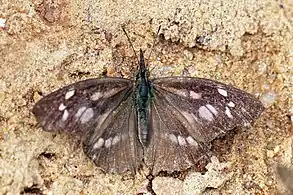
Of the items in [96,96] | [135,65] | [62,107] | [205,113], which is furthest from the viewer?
[135,65]

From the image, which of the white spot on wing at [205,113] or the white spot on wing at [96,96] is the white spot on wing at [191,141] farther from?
the white spot on wing at [96,96]

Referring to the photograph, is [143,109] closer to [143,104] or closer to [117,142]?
[143,104]

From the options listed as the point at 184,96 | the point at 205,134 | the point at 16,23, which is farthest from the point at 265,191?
the point at 16,23

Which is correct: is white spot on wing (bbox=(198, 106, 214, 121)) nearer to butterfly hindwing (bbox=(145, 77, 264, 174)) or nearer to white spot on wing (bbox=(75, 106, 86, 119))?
butterfly hindwing (bbox=(145, 77, 264, 174))

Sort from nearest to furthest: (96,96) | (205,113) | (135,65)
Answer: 1. (96,96)
2. (205,113)
3. (135,65)

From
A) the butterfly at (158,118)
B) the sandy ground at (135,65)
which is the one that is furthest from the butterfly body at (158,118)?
the sandy ground at (135,65)

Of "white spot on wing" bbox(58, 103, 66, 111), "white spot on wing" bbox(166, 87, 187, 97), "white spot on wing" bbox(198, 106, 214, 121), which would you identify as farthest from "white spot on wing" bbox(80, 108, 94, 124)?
"white spot on wing" bbox(198, 106, 214, 121)

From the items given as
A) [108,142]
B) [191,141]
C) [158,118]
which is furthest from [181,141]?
[108,142]
